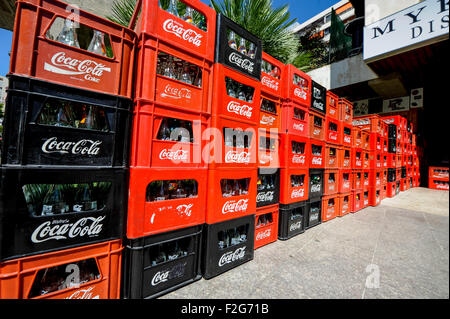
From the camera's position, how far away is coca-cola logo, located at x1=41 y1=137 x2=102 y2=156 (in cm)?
133

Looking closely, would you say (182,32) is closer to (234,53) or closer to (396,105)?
(234,53)

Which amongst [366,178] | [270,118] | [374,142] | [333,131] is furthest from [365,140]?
[270,118]

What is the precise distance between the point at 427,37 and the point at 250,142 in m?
1.73

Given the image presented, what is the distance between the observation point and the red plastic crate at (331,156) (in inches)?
151

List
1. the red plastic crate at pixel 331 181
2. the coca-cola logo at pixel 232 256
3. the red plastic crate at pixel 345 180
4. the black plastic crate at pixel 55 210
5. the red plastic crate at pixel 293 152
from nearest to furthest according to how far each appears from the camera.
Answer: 1. the black plastic crate at pixel 55 210
2. the coca-cola logo at pixel 232 256
3. the red plastic crate at pixel 293 152
4. the red plastic crate at pixel 331 181
5. the red plastic crate at pixel 345 180

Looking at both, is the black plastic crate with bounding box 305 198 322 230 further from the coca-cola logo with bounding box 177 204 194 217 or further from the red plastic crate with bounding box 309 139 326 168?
the coca-cola logo with bounding box 177 204 194 217

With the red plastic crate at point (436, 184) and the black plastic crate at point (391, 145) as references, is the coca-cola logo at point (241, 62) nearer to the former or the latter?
the black plastic crate at point (391, 145)

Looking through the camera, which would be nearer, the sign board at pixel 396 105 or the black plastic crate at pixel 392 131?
the black plastic crate at pixel 392 131

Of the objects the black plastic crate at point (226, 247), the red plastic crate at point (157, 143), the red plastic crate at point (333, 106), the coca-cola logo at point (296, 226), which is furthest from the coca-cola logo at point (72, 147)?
the red plastic crate at point (333, 106)

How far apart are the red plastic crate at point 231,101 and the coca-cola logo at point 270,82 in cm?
32

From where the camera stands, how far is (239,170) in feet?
7.32

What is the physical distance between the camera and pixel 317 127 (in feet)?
11.7
